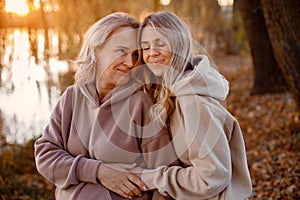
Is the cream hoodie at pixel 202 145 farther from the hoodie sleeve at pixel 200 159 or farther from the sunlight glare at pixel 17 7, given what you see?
the sunlight glare at pixel 17 7

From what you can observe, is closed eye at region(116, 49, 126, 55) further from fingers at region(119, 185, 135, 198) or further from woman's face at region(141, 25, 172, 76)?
fingers at region(119, 185, 135, 198)

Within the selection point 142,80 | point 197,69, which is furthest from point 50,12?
point 197,69

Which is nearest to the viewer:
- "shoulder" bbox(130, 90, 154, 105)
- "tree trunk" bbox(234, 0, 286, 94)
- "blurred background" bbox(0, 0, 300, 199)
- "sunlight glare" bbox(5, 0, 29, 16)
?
"shoulder" bbox(130, 90, 154, 105)

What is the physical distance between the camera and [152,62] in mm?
2600

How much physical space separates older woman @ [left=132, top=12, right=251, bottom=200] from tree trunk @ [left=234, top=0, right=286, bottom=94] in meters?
5.22

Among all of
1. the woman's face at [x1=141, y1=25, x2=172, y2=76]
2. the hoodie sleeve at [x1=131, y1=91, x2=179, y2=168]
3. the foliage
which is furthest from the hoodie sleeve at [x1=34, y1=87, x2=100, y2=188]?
the foliage

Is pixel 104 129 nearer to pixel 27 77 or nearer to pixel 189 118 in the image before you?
pixel 189 118

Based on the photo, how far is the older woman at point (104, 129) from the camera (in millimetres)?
2641

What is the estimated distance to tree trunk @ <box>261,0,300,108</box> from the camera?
14.6 ft

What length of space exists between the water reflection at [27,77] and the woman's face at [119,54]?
1.77 meters

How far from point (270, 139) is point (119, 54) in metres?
4.16

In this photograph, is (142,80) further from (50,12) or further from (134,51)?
(50,12)

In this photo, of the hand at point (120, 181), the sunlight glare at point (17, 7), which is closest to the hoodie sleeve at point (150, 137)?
the hand at point (120, 181)

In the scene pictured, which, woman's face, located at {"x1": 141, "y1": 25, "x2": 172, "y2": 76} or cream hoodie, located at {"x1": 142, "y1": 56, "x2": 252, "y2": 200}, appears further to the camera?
woman's face, located at {"x1": 141, "y1": 25, "x2": 172, "y2": 76}
